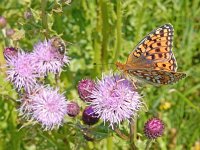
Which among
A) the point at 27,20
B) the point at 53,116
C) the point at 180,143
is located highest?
the point at 27,20

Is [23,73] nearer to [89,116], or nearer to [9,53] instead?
[9,53]

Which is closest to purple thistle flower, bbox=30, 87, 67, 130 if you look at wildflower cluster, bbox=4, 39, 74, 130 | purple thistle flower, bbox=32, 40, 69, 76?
wildflower cluster, bbox=4, 39, 74, 130

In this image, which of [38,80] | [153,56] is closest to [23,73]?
[38,80]

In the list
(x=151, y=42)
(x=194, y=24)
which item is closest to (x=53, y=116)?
(x=151, y=42)

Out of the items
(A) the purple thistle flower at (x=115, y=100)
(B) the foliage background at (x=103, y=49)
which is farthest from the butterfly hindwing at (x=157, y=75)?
(B) the foliage background at (x=103, y=49)

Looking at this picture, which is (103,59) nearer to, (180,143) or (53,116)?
(180,143)

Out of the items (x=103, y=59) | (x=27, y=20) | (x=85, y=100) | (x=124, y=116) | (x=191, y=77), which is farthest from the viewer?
(x=191, y=77)

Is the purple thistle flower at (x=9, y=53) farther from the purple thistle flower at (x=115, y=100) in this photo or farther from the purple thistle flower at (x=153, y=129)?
the purple thistle flower at (x=153, y=129)

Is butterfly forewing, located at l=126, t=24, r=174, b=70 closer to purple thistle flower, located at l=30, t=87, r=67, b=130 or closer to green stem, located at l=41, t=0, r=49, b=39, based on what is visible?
purple thistle flower, located at l=30, t=87, r=67, b=130
